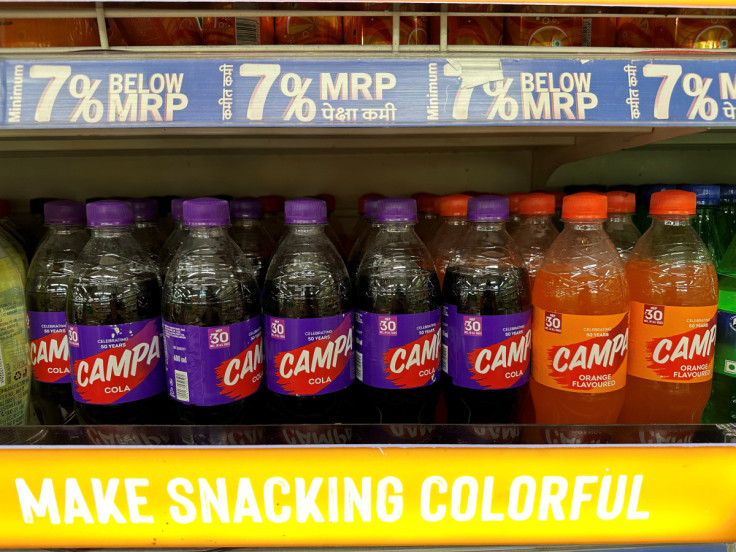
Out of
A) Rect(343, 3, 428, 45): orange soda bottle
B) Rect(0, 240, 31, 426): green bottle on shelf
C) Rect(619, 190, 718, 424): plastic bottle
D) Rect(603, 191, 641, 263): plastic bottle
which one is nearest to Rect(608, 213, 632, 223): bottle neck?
Rect(603, 191, 641, 263): plastic bottle

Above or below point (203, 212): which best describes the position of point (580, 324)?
below

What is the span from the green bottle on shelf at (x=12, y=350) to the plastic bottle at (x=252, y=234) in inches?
19.9

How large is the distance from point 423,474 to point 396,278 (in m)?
0.39

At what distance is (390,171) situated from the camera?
1.77m

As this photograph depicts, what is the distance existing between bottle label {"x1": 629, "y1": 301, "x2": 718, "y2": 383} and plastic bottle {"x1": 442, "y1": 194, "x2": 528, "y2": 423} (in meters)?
0.23

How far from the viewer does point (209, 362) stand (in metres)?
0.92

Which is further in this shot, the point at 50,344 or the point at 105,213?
the point at 50,344

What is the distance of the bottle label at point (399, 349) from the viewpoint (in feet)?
3.21

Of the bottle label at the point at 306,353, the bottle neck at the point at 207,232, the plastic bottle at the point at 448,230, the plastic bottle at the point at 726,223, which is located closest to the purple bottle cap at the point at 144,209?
the bottle neck at the point at 207,232

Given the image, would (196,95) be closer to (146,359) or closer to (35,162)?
(146,359)

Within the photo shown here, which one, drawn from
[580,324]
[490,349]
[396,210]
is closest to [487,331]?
[490,349]

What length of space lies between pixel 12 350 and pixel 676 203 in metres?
1.42

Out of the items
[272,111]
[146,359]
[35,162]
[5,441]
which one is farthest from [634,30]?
[35,162]

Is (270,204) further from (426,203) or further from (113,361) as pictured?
(113,361)
